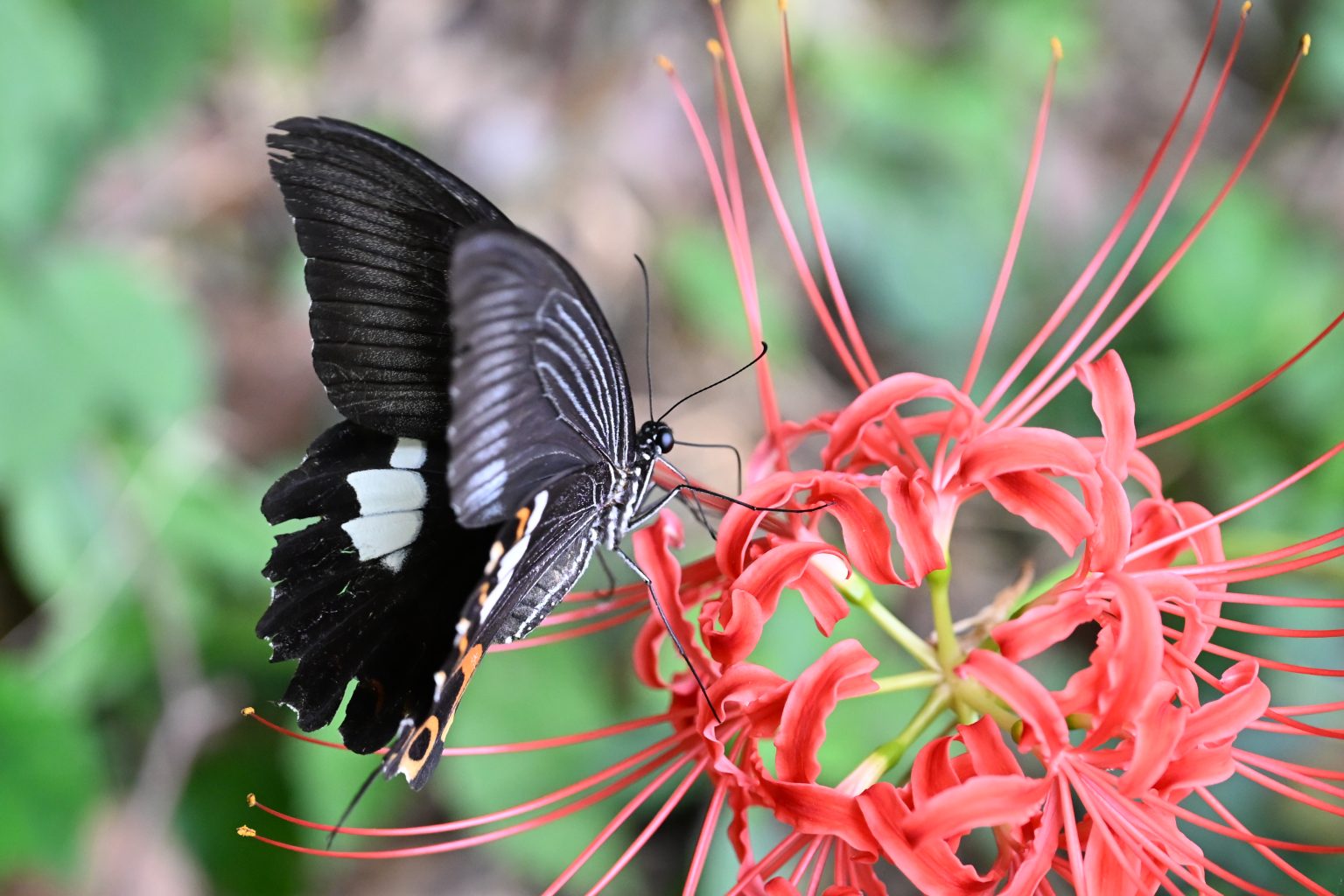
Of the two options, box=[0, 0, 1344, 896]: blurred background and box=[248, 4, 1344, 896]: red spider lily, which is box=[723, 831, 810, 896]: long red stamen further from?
box=[0, 0, 1344, 896]: blurred background

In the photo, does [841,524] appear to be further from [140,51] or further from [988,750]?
[140,51]

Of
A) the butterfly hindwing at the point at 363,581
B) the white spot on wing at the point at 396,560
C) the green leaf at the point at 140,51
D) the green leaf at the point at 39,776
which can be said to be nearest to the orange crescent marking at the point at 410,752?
the butterfly hindwing at the point at 363,581

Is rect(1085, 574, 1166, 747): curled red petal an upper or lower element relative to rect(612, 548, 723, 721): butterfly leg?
upper

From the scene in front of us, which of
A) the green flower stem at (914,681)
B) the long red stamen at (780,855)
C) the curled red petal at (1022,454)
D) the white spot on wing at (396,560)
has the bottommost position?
the long red stamen at (780,855)

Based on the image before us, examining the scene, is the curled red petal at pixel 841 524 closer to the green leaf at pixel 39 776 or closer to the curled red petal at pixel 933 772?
the curled red petal at pixel 933 772

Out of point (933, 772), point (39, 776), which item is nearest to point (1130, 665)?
point (933, 772)

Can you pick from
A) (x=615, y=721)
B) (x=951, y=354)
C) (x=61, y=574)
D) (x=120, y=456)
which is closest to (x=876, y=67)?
(x=951, y=354)

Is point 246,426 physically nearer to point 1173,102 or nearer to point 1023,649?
point 1023,649

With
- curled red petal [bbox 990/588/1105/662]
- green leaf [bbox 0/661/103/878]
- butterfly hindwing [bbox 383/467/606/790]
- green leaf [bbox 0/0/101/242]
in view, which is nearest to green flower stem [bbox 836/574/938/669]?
curled red petal [bbox 990/588/1105/662]
